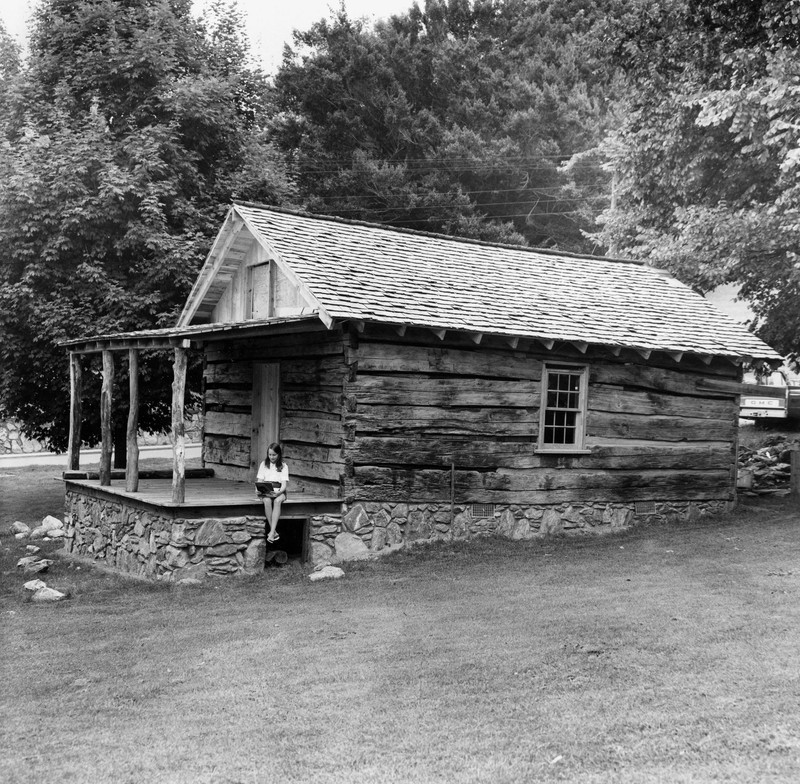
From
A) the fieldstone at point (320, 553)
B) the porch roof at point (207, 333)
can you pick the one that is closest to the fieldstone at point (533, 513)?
the fieldstone at point (320, 553)

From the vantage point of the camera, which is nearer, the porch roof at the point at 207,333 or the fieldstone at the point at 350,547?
the porch roof at the point at 207,333

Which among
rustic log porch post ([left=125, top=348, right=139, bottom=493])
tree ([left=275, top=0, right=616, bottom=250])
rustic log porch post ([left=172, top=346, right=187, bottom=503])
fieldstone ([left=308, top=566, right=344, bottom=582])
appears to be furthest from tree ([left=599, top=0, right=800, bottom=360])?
tree ([left=275, top=0, right=616, bottom=250])

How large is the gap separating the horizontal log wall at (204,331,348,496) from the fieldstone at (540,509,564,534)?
149 inches

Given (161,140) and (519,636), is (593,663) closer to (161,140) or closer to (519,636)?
Result: (519,636)

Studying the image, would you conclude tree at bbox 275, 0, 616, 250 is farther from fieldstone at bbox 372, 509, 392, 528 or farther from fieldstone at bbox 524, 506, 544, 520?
fieldstone at bbox 372, 509, 392, 528

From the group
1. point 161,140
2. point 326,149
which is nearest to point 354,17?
point 326,149

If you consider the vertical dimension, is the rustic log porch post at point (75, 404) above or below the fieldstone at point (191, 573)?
above

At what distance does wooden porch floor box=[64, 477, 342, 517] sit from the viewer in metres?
13.2

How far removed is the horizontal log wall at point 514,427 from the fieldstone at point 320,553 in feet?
2.57

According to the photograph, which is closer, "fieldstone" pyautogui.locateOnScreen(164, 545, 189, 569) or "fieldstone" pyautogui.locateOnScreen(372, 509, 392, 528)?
"fieldstone" pyautogui.locateOnScreen(164, 545, 189, 569)

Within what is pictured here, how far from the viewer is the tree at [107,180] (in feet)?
64.8

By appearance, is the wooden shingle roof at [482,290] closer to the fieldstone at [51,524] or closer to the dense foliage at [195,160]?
the dense foliage at [195,160]

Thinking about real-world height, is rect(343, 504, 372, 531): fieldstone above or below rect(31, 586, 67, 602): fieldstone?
above

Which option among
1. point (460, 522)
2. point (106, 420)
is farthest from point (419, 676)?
point (106, 420)
